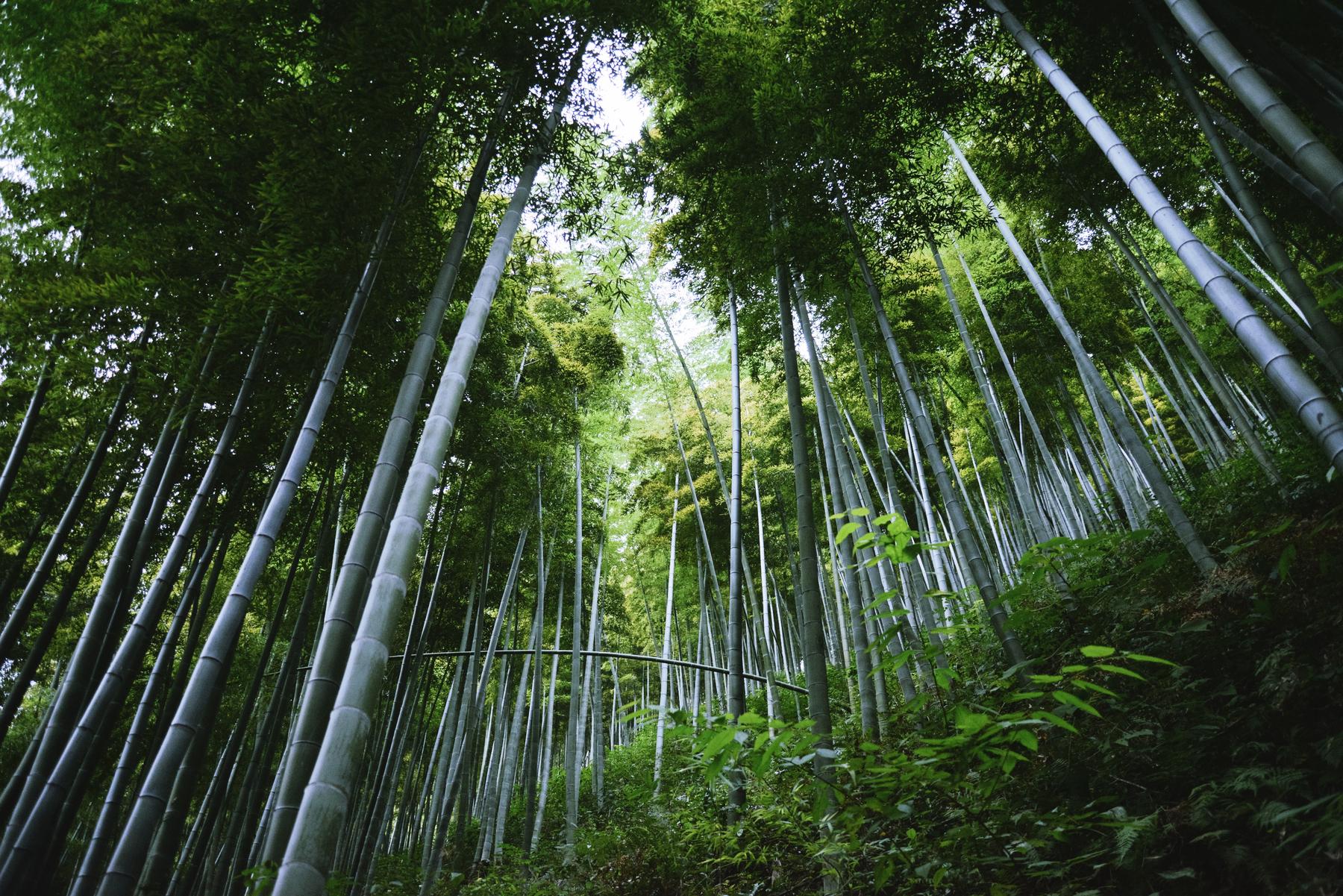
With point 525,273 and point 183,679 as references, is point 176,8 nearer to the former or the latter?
point 525,273

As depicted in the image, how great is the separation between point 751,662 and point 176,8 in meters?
8.71

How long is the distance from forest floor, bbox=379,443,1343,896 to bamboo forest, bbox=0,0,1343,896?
0.02m

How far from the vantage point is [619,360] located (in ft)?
20.6

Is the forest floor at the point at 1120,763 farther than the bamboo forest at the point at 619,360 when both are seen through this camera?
No

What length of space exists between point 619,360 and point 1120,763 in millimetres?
5133

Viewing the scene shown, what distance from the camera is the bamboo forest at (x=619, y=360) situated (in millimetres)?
1673

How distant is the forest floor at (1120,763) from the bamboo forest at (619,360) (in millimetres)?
19

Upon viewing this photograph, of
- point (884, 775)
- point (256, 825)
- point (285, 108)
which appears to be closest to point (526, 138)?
point (285, 108)

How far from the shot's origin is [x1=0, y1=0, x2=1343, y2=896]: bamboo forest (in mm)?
1673

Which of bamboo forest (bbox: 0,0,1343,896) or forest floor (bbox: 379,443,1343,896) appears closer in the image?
forest floor (bbox: 379,443,1343,896)

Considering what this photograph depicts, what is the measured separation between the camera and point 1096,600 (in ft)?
10.4

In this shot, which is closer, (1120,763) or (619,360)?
(1120,763)

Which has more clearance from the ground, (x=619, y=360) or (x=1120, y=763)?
(x=619, y=360)

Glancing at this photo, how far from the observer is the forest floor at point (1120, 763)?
142 cm
